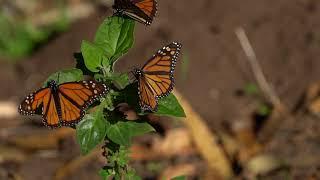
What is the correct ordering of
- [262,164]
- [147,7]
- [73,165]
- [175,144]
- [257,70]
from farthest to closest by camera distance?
[257,70], [175,144], [73,165], [262,164], [147,7]

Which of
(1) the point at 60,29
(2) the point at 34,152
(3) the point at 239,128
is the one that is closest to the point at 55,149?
(2) the point at 34,152

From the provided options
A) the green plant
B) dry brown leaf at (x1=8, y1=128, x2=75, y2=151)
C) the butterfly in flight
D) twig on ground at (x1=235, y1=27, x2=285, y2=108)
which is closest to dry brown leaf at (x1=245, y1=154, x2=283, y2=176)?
twig on ground at (x1=235, y1=27, x2=285, y2=108)

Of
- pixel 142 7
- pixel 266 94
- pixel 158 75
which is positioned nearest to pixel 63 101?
pixel 158 75

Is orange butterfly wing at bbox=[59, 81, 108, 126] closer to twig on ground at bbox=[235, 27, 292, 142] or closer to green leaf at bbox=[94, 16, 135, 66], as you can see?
green leaf at bbox=[94, 16, 135, 66]

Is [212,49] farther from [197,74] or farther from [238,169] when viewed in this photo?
[238,169]

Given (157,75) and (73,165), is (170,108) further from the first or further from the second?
(73,165)
